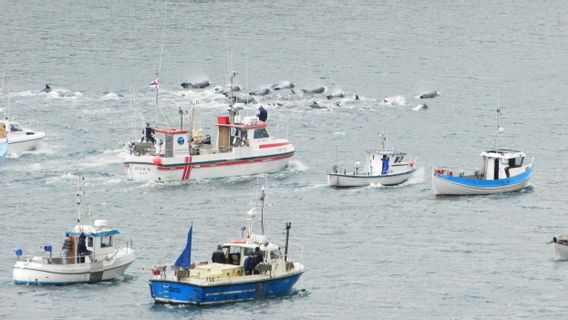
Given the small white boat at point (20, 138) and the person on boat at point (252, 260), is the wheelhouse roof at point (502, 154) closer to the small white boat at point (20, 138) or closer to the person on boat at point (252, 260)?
the small white boat at point (20, 138)

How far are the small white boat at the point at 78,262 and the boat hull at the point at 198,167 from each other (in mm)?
30149

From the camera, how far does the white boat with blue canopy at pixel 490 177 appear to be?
113000mm

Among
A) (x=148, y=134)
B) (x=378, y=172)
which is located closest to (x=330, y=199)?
(x=378, y=172)

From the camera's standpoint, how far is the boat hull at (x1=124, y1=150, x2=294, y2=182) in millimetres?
116688

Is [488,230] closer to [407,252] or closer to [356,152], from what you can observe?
[407,252]

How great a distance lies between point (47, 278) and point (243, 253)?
10319 mm

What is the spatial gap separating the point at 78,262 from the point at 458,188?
35.5m

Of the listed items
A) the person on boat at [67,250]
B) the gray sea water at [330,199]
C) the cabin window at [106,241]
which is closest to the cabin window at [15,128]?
the gray sea water at [330,199]

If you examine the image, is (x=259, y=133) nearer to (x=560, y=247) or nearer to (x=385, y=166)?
(x=385, y=166)

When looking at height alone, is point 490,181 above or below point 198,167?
below

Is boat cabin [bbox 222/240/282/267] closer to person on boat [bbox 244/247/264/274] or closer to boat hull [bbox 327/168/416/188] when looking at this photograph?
person on boat [bbox 244/247/264/274]

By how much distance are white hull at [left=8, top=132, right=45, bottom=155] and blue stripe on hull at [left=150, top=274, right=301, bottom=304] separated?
157 ft

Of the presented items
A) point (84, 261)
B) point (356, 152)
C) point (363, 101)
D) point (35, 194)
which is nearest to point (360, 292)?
point (84, 261)

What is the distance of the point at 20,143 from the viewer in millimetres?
127188
